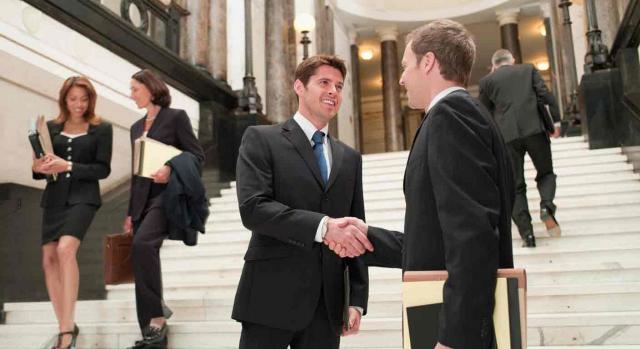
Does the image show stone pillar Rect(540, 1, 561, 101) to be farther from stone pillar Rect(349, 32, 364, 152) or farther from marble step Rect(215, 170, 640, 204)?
marble step Rect(215, 170, 640, 204)

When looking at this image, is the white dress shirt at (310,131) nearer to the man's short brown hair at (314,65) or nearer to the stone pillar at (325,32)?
the man's short brown hair at (314,65)

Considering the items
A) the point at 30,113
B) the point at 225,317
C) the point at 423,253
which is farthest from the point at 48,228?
the point at 423,253

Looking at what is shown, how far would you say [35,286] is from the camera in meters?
5.20

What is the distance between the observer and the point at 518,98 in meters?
5.52

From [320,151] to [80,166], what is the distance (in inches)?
86.8

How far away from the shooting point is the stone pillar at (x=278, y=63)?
1197 centimetres

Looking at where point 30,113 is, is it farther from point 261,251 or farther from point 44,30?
point 261,251

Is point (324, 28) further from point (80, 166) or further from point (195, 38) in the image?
point (80, 166)

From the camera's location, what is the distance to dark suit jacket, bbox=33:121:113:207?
3.83 metres

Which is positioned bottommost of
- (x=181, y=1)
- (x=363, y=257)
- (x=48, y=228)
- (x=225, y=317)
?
(x=225, y=317)

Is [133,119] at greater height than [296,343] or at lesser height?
greater

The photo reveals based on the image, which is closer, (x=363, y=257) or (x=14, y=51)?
(x=363, y=257)

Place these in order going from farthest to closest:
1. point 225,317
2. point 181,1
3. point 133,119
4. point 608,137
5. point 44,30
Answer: point 181,1 → point 608,137 → point 133,119 → point 44,30 → point 225,317

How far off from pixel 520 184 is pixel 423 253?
3.99 metres
